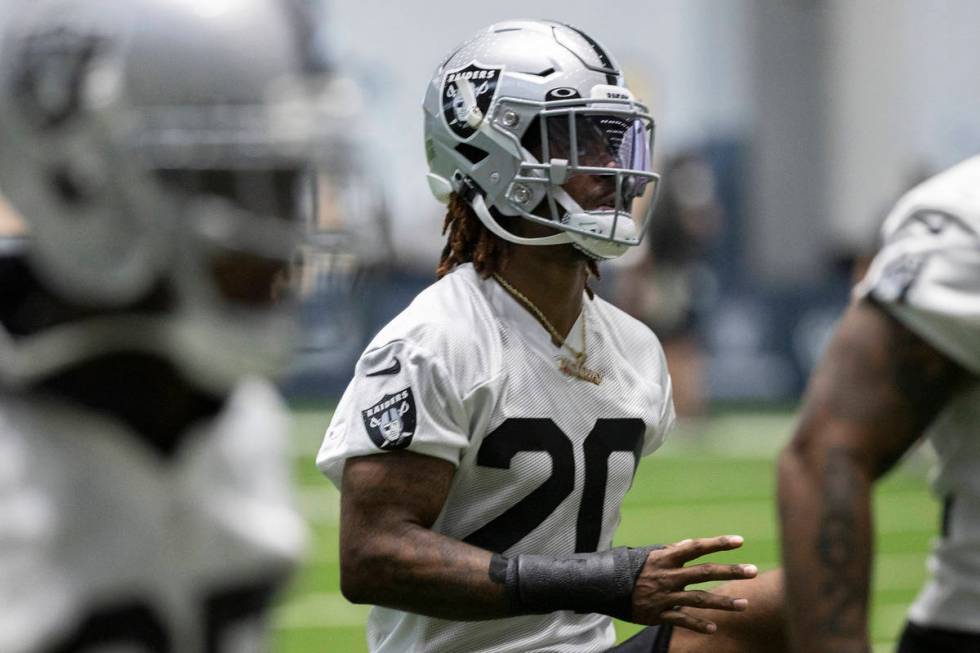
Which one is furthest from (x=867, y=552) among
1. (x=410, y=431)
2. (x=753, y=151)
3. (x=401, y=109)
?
(x=753, y=151)

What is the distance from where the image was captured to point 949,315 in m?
2.28

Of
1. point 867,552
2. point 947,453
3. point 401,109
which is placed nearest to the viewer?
point 867,552

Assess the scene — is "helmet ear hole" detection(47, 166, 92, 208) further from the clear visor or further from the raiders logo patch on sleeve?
the clear visor

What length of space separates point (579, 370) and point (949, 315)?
3.11 ft

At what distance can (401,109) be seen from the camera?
15477 millimetres

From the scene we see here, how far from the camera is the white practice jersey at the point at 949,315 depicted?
2289mm

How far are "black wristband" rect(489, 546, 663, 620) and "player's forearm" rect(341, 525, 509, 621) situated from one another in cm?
2

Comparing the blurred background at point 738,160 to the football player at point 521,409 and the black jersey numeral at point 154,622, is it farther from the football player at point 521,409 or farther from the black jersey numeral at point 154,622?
the black jersey numeral at point 154,622

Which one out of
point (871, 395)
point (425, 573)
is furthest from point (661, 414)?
point (871, 395)

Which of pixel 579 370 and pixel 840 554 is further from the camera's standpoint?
pixel 579 370

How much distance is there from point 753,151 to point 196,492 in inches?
619

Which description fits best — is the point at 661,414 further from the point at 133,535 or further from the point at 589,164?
the point at 133,535

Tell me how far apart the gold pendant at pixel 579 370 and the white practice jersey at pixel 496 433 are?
0.04ft

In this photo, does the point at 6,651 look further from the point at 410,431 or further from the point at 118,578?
the point at 410,431
